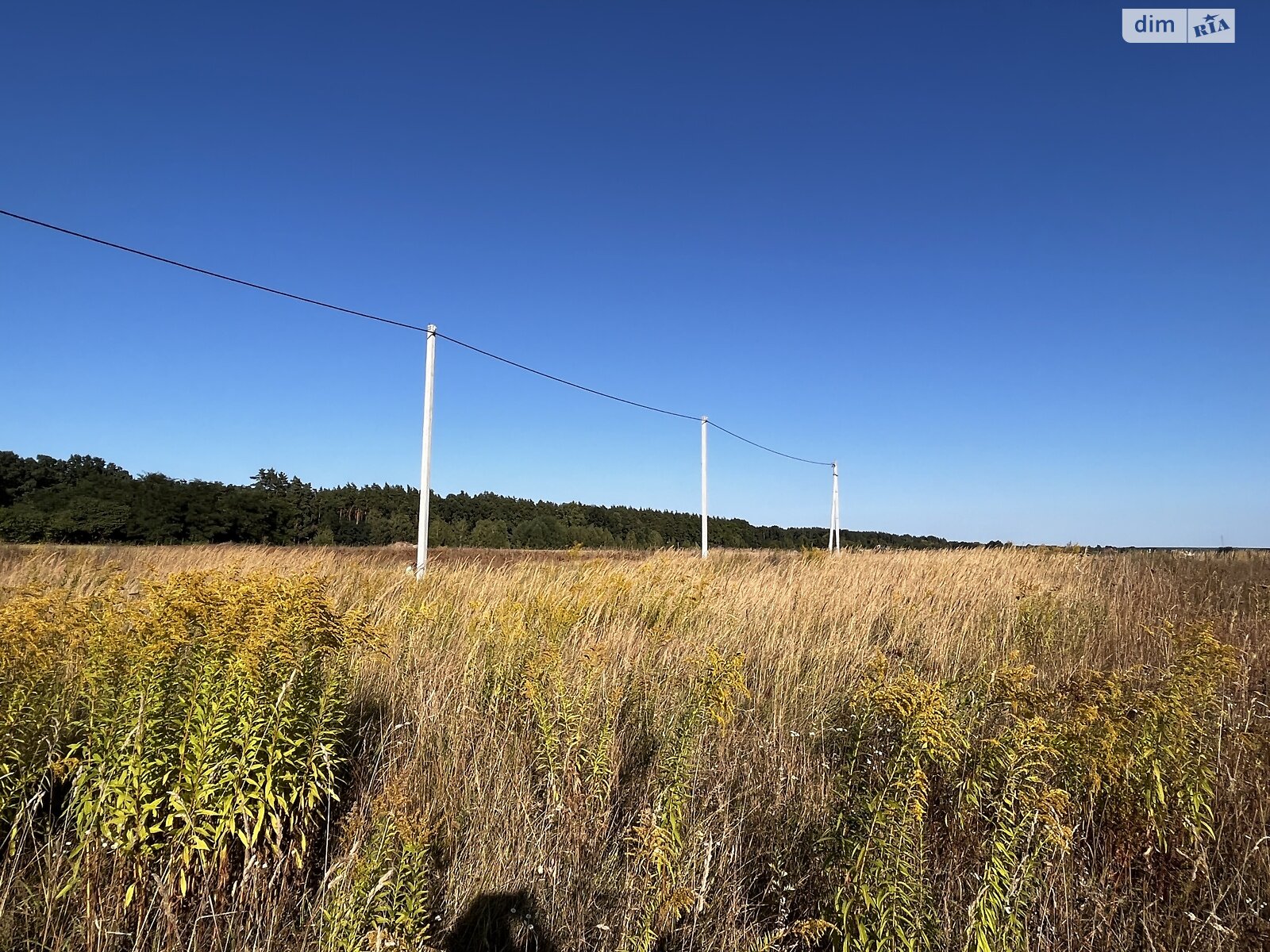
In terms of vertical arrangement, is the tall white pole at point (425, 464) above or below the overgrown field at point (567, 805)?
above

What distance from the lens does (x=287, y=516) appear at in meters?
31.5

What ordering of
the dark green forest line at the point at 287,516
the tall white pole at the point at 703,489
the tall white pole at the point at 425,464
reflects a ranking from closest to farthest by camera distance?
1. the tall white pole at the point at 425,464
2. the tall white pole at the point at 703,489
3. the dark green forest line at the point at 287,516

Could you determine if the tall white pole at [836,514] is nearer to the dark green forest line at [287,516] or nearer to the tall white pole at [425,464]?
the dark green forest line at [287,516]

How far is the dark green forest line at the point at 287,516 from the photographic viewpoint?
78.3 feet

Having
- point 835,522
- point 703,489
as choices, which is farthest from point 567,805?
point 835,522

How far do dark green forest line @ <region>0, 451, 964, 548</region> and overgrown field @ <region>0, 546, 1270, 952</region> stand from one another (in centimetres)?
991

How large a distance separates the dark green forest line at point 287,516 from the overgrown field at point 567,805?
991 cm

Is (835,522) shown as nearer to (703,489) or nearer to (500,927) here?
(703,489)

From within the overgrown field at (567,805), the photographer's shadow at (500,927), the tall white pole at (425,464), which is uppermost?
the tall white pole at (425,464)

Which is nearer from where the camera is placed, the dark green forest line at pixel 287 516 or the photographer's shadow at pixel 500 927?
the photographer's shadow at pixel 500 927

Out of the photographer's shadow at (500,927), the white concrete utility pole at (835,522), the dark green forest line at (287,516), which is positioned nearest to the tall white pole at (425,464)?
the dark green forest line at (287,516)

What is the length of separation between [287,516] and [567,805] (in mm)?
34221

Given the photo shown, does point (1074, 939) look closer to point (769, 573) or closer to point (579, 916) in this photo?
point (579, 916)

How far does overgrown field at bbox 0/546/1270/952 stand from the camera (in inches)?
72.6
